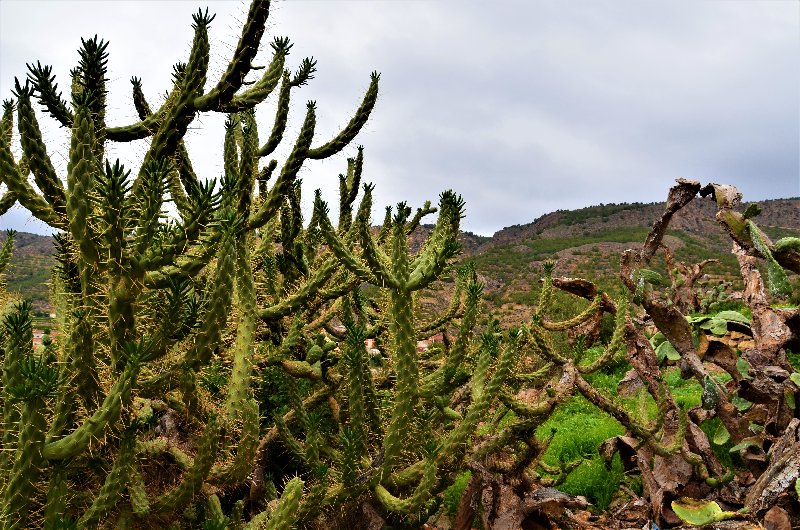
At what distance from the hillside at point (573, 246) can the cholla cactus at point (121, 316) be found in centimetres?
2403

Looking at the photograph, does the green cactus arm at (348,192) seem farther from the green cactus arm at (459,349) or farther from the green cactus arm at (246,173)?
the green cactus arm at (459,349)

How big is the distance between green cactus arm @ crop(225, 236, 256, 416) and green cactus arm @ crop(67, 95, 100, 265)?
1.35 meters

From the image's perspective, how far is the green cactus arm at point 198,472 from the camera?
3.11m

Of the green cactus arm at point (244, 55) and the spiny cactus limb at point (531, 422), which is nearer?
the green cactus arm at point (244, 55)

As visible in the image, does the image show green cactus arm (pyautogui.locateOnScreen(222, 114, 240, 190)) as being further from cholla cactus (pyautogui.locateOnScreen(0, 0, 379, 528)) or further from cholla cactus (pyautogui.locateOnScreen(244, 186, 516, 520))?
cholla cactus (pyautogui.locateOnScreen(244, 186, 516, 520))

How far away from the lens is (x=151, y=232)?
2.34 metres

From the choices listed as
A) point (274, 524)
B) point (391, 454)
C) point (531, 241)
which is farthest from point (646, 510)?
point (531, 241)

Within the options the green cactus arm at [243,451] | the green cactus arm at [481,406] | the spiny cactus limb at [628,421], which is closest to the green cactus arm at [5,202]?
the green cactus arm at [243,451]

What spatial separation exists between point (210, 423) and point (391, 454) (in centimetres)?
115

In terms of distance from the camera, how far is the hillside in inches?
1671

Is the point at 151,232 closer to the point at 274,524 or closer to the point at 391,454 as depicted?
the point at 274,524

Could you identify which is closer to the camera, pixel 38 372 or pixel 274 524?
pixel 38 372

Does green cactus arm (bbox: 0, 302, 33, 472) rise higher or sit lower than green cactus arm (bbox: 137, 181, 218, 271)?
lower

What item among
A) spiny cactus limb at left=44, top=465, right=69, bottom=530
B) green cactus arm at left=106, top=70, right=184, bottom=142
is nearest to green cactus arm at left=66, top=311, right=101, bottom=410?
spiny cactus limb at left=44, top=465, right=69, bottom=530
